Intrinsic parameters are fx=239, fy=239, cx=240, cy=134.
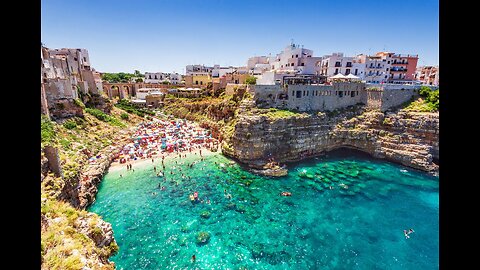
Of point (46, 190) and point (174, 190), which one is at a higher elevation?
point (46, 190)

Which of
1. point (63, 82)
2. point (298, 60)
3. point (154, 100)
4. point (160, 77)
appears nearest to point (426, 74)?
point (298, 60)

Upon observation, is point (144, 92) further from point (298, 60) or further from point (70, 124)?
point (298, 60)

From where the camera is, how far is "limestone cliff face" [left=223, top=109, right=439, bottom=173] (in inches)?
1132

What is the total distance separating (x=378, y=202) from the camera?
22266mm

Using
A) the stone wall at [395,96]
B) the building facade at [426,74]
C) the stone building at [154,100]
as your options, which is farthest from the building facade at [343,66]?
the stone building at [154,100]

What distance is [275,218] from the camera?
19469 mm

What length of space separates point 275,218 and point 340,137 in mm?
18840

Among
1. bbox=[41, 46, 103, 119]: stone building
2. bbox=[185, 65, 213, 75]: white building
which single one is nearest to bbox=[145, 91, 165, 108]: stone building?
bbox=[41, 46, 103, 119]: stone building

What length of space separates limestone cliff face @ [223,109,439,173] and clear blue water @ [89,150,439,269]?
8.50ft

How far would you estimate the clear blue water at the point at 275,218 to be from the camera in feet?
50.8

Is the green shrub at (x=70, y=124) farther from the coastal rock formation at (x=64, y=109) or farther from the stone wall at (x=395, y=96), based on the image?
the stone wall at (x=395, y=96)
